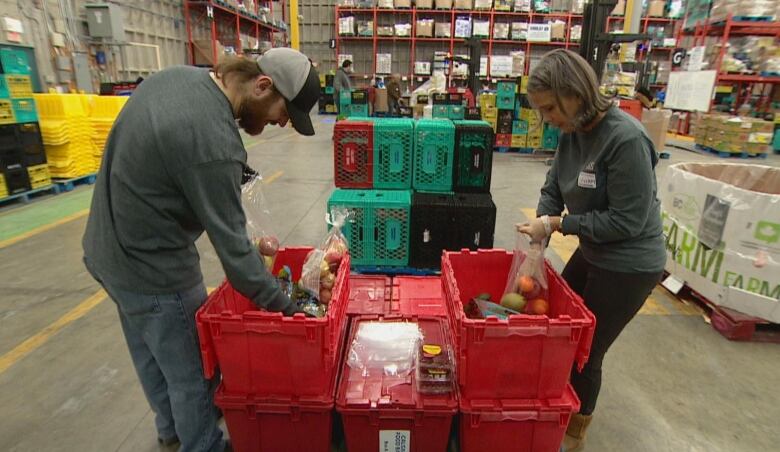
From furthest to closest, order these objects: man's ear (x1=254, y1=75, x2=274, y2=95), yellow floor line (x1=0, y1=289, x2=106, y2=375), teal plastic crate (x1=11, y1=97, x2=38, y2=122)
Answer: teal plastic crate (x1=11, y1=97, x2=38, y2=122) < yellow floor line (x1=0, y1=289, x2=106, y2=375) < man's ear (x1=254, y1=75, x2=274, y2=95)

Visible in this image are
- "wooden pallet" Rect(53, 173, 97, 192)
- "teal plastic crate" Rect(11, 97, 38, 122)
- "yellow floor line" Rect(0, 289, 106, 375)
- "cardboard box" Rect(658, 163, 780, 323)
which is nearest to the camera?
"yellow floor line" Rect(0, 289, 106, 375)

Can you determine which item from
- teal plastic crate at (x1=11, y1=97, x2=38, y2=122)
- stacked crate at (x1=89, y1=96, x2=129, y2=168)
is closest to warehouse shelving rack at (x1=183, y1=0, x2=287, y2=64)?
stacked crate at (x1=89, y1=96, x2=129, y2=168)

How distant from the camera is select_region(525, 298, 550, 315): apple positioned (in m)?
2.21

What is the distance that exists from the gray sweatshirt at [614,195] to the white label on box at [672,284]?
221cm

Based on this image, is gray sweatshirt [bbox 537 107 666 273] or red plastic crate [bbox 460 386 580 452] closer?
gray sweatshirt [bbox 537 107 666 273]

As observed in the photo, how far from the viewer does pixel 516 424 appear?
194 cm

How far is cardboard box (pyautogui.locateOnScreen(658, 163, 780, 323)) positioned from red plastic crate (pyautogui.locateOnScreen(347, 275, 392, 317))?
239 cm

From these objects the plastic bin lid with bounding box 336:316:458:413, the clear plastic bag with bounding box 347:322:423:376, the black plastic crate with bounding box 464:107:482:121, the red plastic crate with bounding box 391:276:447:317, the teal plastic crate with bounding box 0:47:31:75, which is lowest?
the red plastic crate with bounding box 391:276:447:317

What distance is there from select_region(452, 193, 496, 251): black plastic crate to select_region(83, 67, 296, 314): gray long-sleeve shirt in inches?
93.0

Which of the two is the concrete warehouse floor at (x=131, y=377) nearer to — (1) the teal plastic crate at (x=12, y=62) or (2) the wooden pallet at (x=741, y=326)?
(2) the wooden pallet at (x=741, y=326)

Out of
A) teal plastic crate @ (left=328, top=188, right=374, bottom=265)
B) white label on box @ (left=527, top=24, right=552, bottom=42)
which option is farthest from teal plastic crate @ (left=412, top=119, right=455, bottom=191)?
white label on box @ (left=527, top=24, right=552, bottom=42)

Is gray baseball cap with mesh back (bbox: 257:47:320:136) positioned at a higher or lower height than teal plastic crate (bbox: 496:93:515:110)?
higher

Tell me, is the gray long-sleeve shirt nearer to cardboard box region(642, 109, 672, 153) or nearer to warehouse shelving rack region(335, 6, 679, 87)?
cardboard box region(642, 109, 672, 153)

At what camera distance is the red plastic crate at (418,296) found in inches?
116
